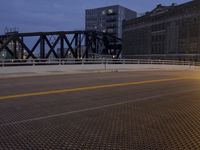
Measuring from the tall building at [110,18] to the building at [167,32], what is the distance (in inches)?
846

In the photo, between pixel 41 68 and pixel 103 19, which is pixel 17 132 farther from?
pixel 103 19

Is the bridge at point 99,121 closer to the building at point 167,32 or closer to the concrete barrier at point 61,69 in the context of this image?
the concrete barrier at point 61,69

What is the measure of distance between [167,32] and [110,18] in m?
52.9

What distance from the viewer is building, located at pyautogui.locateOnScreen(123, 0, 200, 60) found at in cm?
8038

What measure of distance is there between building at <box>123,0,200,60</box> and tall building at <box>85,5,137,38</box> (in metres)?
21.5

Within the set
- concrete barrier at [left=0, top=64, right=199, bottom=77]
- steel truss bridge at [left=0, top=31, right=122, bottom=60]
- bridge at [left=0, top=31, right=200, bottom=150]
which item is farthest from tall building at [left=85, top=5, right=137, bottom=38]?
bridge at [left=0, top=31, right=200, bottom=150]

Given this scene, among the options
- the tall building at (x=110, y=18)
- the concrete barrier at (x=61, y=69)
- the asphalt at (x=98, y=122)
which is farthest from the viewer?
the tall building at (x=110, y=18)

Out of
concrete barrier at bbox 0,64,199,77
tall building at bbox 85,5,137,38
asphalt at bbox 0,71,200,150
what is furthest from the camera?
tall building at bbox 85,5,137,38

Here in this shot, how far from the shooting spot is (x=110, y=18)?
140 m

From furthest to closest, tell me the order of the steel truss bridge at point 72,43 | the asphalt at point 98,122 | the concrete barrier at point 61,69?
the steel truss bridge at point 72,43 < the concrete barrier at point 61,69 < the asphalt at point 98,122

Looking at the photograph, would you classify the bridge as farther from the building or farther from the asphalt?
the building

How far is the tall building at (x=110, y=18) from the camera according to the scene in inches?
5428

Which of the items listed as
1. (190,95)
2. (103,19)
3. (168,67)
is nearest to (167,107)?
(190,95)

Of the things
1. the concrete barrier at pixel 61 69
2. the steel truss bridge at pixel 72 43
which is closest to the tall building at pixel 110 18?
the steel truss bridge at pixel 72 43
